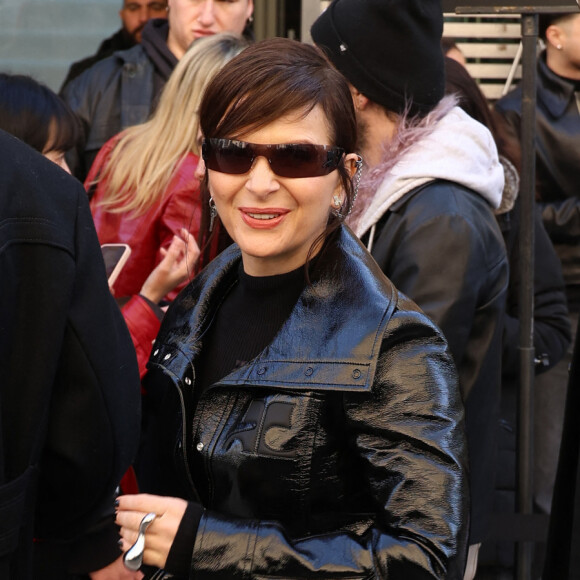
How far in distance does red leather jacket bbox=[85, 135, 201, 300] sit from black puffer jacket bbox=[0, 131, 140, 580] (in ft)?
4.18

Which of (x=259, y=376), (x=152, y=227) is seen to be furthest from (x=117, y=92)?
(x=259, y=376)

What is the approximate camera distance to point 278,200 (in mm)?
1994

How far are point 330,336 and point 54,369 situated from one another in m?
0.53

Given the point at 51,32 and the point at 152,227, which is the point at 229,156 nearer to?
the point at 152,227

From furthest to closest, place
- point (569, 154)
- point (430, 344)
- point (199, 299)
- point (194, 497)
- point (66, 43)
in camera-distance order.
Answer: point (66, 43) → point (569, 154) → point (199, 299) → point (194, 497) → point (430, 344)

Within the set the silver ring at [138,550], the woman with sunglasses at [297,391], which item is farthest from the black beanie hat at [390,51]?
the silver ring at [138,550]

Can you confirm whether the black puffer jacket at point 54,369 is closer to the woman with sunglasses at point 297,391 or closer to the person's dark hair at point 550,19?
the woman with sunglasses at point 297,391

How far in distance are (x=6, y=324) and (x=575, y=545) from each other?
4.02 feet

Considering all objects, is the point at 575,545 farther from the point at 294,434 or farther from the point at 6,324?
the point at 6,324

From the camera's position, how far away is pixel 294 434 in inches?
72.2

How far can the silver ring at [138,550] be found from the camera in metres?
1.75

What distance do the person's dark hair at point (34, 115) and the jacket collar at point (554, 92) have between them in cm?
240

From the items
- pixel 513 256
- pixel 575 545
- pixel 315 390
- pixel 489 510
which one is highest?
pixel 315 390

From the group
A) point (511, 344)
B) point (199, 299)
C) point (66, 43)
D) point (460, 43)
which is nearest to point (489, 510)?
point (511, 344)
